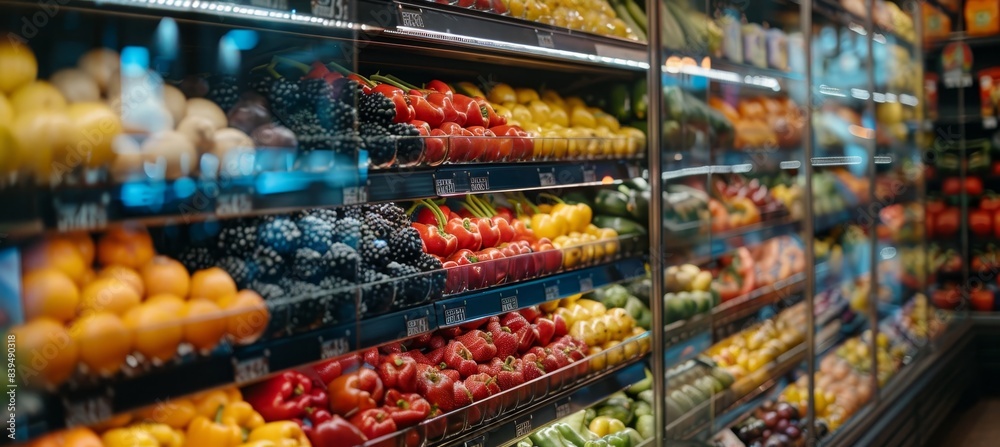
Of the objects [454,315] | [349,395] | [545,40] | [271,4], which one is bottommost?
[349,395]

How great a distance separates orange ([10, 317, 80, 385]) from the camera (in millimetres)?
1174

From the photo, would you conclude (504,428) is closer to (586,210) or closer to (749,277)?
(586,210)

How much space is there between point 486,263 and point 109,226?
1294 millimetres

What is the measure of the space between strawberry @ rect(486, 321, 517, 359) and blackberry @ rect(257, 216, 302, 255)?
1.06m

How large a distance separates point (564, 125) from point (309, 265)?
1.67 m

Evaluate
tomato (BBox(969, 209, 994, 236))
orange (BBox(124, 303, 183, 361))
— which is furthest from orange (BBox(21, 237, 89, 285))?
tomato (BBox(969, 209, 994, 236))

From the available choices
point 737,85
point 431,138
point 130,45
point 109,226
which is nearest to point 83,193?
point 109,226

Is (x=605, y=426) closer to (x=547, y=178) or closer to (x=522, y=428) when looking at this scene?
(x=522, y=428)

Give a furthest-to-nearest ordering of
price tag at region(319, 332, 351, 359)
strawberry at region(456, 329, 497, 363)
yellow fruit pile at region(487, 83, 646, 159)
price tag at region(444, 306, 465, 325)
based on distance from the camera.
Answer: yellow fruit pile at region(487, 83, 646, 159)
strawberry at region(456, 329, 497, 363)
price tag at region(444, 306, 465, 325)
price tag at region(319, 332, 351, 359)

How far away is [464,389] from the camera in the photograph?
2.29 meters

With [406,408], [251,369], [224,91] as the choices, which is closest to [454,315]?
[406,408]

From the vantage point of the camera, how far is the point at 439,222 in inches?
101

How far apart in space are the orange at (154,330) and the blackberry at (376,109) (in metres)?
0.88

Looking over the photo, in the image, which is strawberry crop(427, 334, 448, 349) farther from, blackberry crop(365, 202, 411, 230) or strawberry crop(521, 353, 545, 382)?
blackberry crop(365, 202, 411, 230)
